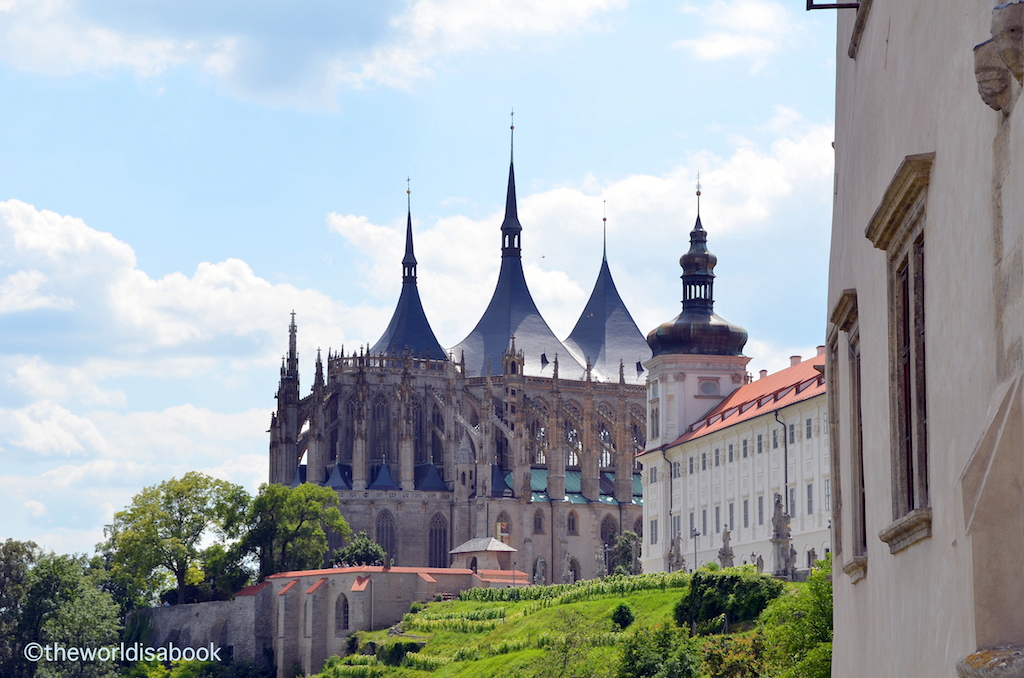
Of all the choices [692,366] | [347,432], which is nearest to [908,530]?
[692,366]

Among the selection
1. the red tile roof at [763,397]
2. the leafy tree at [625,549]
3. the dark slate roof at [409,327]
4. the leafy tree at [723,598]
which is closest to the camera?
the leafy tree at [723,598]

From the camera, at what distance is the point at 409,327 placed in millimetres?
110688

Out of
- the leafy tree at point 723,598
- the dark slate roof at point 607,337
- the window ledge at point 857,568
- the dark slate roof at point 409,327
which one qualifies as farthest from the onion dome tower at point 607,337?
the window ledge at point 857,568

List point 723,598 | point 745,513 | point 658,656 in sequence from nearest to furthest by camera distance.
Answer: point 658,656
point 723,598
point 745,513

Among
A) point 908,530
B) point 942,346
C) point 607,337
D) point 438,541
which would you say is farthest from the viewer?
A: point 607,337

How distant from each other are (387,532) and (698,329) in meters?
28.6

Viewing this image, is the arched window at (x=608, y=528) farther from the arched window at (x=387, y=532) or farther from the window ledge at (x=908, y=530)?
the window ledge at (x=908, y=530)

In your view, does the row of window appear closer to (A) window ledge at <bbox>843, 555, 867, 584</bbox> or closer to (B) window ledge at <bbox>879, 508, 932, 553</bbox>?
(A) window ledge at <bbox>843, 555, 867, 584</bbox>

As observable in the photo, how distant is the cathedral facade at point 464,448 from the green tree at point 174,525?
8649mm

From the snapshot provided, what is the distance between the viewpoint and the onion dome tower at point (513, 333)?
112125 mm

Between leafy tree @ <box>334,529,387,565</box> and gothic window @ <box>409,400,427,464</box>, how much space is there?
1475cm

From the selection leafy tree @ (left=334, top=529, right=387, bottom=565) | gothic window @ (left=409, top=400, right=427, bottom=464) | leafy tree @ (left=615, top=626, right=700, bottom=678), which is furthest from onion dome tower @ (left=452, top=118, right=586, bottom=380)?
leafy tree @ (left=615, top=626, right=700, bottom=678)

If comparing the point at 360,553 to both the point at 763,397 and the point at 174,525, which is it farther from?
the point at 763,397

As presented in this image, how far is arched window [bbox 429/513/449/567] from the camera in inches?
3844
